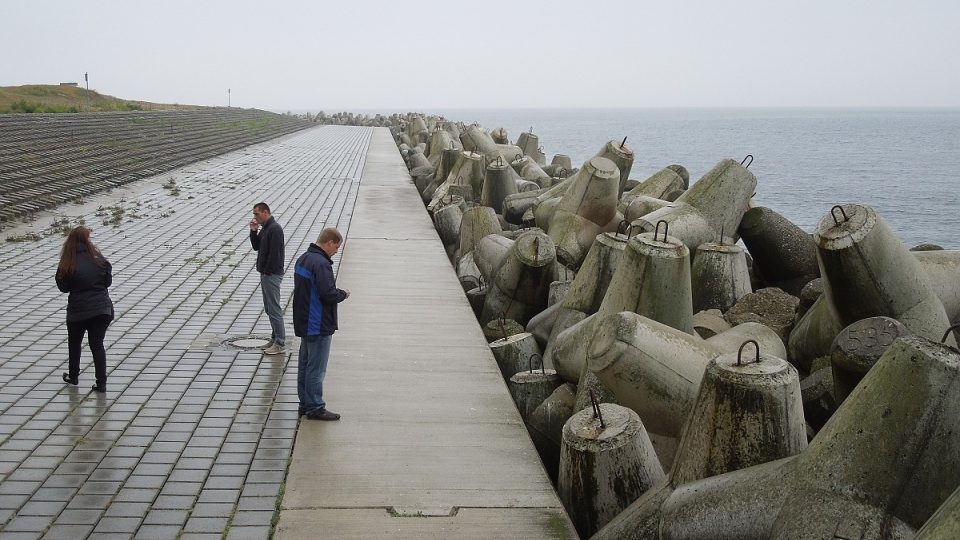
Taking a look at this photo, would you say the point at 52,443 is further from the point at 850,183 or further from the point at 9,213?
the point at 850,183

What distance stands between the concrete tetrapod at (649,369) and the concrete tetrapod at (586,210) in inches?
191

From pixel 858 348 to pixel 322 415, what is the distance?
348 cm

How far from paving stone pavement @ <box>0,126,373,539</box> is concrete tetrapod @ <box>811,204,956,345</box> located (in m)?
3.94

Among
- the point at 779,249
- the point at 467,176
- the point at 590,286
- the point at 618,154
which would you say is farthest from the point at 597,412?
the point at 467,176

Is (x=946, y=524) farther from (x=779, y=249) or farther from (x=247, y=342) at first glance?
(x=779, y=249)

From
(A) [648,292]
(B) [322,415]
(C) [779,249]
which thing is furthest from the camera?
(C) [779,249]

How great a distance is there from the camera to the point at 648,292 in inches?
276

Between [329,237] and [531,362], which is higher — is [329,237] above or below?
above

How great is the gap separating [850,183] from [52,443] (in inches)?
1645

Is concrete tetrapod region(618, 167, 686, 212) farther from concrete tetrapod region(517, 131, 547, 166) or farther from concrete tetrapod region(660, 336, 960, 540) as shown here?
concrete tetrapod region(517, 131, 547, 166)

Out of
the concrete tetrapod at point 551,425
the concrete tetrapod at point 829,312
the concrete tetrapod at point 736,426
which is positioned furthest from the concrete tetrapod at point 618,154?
the concrete tetrapod at point 736,426

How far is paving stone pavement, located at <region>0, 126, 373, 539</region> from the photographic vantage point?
491cm

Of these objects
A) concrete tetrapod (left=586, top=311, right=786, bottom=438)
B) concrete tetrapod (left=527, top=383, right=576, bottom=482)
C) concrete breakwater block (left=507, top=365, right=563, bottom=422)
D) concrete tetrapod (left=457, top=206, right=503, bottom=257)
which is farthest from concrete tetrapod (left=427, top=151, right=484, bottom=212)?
concrete tetrapod (left=586, top=311, right=786, bottom=438)

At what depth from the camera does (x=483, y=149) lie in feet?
70.0
